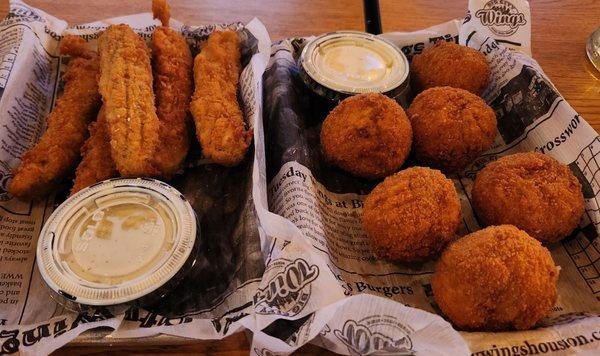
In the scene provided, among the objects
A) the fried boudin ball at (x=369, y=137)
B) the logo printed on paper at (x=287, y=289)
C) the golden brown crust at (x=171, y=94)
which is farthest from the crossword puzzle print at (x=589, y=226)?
the golden brown crust at (x=171, y=94)

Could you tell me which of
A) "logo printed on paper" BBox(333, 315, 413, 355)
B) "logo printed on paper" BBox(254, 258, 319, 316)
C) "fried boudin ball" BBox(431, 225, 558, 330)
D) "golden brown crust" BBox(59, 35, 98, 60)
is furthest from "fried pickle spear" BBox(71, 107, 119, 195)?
"fried boudin ball" BBox(431, 225, 558, 330)

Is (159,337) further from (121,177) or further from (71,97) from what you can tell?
(71,97)

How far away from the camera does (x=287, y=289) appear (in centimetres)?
119

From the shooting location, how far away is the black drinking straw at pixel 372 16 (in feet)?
7.48

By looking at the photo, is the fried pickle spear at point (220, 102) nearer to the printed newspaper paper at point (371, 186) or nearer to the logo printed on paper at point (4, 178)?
the printed newspaper paper at point (371, 186)

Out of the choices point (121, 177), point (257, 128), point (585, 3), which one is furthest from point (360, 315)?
point (585, 3)

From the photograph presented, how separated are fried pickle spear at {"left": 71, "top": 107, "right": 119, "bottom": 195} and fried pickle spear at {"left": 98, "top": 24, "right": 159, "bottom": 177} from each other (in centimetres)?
8

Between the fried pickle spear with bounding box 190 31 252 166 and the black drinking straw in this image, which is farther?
the black drinking straw

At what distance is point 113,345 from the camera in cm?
119

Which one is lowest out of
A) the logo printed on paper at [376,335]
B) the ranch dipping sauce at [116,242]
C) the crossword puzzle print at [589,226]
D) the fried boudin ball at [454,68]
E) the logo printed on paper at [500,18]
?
the crossword puzzle print at [589,226]

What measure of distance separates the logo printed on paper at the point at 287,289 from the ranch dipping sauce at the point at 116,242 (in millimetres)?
251

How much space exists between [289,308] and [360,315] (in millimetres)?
168

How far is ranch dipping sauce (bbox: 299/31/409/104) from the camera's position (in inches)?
70.6

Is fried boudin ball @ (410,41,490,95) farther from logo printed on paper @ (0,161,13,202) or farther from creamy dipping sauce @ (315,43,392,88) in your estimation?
logo printed on paper @ (0,161,13,202)
